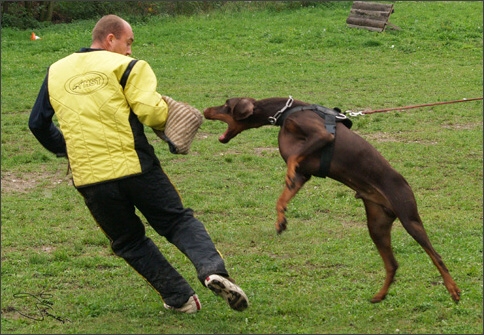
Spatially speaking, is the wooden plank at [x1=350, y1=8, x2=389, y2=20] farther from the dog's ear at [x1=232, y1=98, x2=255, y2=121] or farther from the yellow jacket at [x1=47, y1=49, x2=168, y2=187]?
the yellow jacket at [x1=47, y1=49, x2=168, y2=187]

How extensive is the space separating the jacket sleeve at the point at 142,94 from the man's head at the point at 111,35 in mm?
333

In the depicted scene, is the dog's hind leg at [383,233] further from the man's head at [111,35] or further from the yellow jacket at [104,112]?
the man's head at [111,35]

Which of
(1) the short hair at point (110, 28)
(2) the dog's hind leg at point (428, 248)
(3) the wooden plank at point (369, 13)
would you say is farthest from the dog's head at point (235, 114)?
(3) the wooden plank at point (369, 13)

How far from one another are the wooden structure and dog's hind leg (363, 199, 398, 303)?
1419 centimetres

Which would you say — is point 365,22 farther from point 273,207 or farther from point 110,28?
point 110,28

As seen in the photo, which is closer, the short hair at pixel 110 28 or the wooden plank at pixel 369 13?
the short hair at pixel 110 28

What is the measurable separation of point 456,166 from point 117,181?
580 cm

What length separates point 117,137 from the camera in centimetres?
549

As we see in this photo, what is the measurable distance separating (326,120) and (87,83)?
5.54ft

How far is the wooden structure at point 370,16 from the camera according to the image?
771 inches

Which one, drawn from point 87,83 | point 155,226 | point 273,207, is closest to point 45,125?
point 87,83

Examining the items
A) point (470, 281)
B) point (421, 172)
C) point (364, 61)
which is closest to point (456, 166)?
point (421, 172)

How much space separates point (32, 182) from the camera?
991 cm

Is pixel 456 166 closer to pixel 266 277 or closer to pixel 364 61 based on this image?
pixel 266 277
